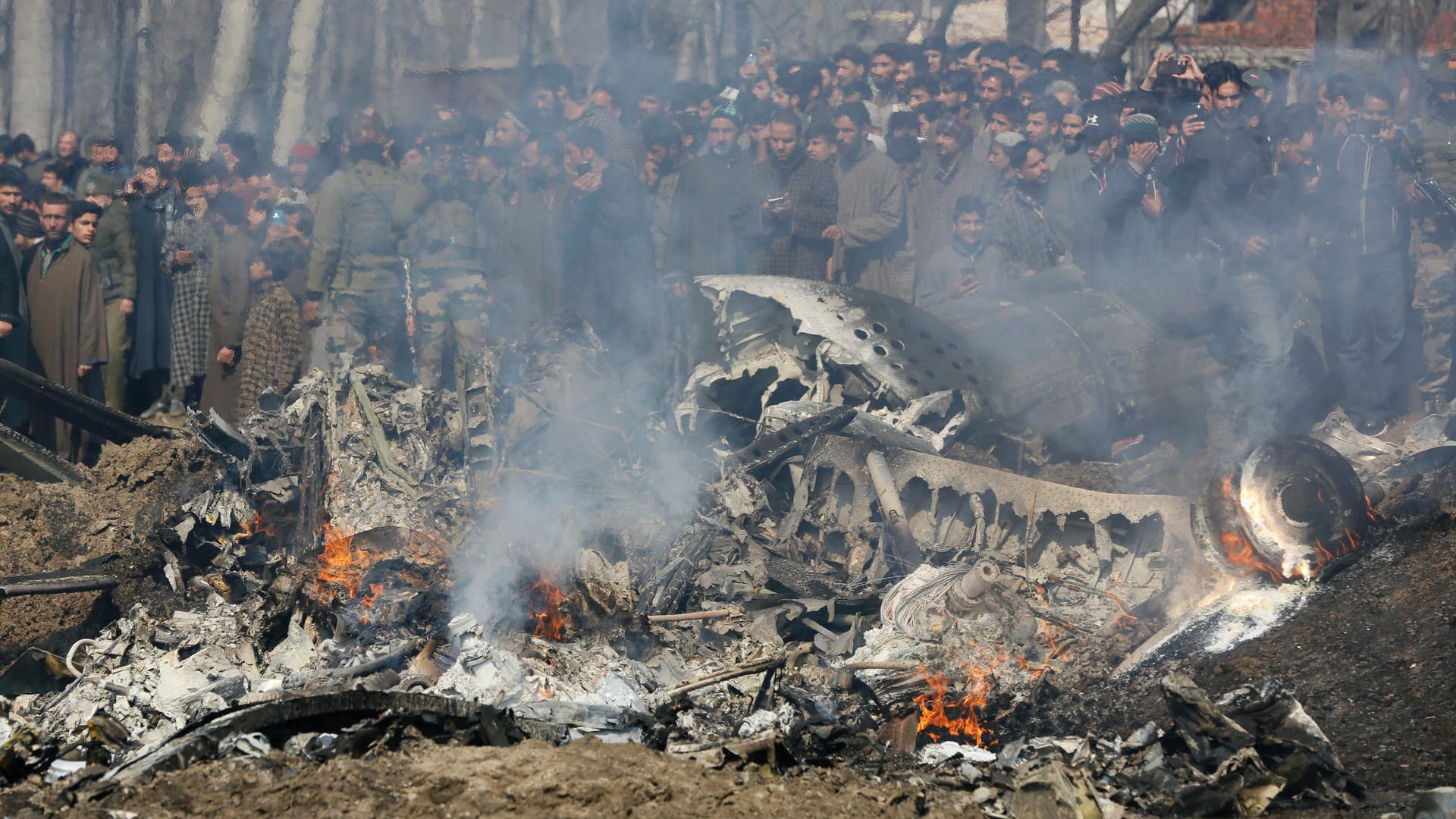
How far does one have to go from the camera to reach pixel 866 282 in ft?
31.5

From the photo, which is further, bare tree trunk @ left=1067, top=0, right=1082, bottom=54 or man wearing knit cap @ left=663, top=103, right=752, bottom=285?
bare tree trunk @ left=1067, top=0, right=1082, bottom=54

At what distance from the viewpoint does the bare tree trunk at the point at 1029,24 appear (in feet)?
50.3

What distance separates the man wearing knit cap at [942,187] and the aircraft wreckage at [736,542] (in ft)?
4.38

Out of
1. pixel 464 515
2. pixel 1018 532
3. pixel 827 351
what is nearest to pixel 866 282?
pixel 827 351

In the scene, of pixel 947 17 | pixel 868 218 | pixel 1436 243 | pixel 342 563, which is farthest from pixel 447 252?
pixel 947 17

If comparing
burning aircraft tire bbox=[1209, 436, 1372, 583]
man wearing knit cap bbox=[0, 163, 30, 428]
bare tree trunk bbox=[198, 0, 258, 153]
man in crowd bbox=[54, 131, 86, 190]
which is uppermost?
bare tree trunk bbox=[198, 0, 258, 153]

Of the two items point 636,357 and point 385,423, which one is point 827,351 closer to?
point 636,357

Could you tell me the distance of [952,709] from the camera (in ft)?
19.0

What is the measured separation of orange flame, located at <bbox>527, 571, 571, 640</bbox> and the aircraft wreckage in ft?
0.06

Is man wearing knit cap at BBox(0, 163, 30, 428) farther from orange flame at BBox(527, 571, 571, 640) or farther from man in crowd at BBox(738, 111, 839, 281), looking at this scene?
man in crowd at BBox(738, 111, 839, 281)

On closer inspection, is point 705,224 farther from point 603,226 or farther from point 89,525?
point 89,525

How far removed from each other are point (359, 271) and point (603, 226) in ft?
6.84

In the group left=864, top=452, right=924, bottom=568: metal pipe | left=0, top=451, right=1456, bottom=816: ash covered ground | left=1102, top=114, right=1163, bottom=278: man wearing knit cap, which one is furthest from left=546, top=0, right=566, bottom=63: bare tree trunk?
left=0, top=451, right=1456, bottom=816: ash covered ground

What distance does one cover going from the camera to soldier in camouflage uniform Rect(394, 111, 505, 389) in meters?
9.75
